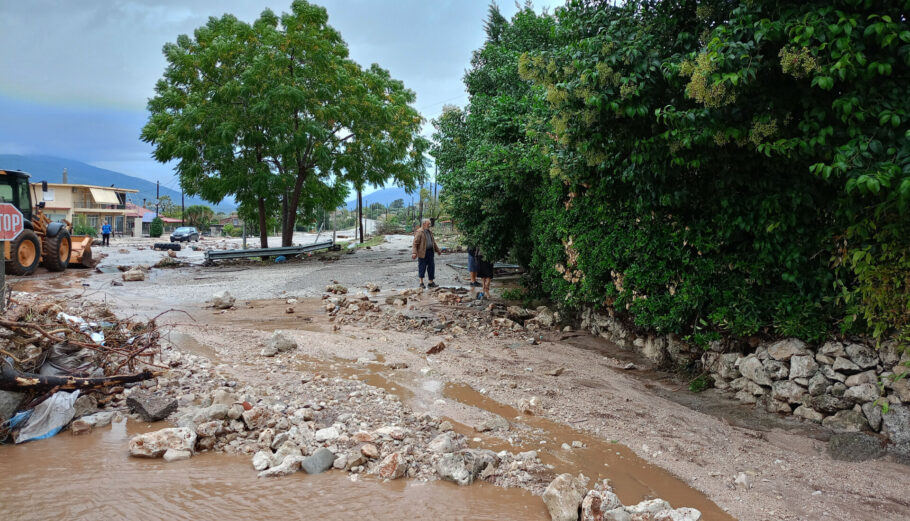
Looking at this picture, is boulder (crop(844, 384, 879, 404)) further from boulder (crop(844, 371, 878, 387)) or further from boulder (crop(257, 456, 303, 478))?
boulder (crop(257, 456, 303, 478))

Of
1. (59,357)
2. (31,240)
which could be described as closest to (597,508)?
(59,357)

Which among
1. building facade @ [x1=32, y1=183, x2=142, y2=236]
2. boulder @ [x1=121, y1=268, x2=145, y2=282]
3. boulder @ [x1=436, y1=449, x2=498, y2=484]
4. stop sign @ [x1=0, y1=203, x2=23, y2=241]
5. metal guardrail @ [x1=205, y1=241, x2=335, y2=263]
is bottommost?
boulder @ [x1=436, y1=449, x2=498, y2=484]

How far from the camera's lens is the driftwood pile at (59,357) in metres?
4.50

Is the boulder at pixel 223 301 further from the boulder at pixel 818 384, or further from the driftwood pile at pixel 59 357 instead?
the boulder at pixel 818 384

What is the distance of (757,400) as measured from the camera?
5270 mm

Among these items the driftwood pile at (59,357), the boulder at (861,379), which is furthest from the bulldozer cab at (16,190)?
the boulder at (861,379)

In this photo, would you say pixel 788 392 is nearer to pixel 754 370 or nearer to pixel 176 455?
pixel 754 370

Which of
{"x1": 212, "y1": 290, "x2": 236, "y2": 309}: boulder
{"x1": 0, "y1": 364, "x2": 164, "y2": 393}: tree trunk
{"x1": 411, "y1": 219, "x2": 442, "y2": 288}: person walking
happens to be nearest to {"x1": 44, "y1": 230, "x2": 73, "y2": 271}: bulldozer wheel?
{"x1": 212, "y1": 290, "x2": 236, "y2": 309}: boulder

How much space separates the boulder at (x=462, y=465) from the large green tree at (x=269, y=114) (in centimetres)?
1836

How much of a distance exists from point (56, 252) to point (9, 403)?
1447cm

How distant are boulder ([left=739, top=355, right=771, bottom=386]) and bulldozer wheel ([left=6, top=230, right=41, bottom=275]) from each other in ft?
56.6

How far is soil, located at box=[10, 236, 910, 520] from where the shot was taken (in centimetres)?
373

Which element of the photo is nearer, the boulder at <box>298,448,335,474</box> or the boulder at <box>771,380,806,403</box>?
the boulder at <box>298,448,335,474</box>

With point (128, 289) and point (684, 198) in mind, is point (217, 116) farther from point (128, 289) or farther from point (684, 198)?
point (684, 198)
